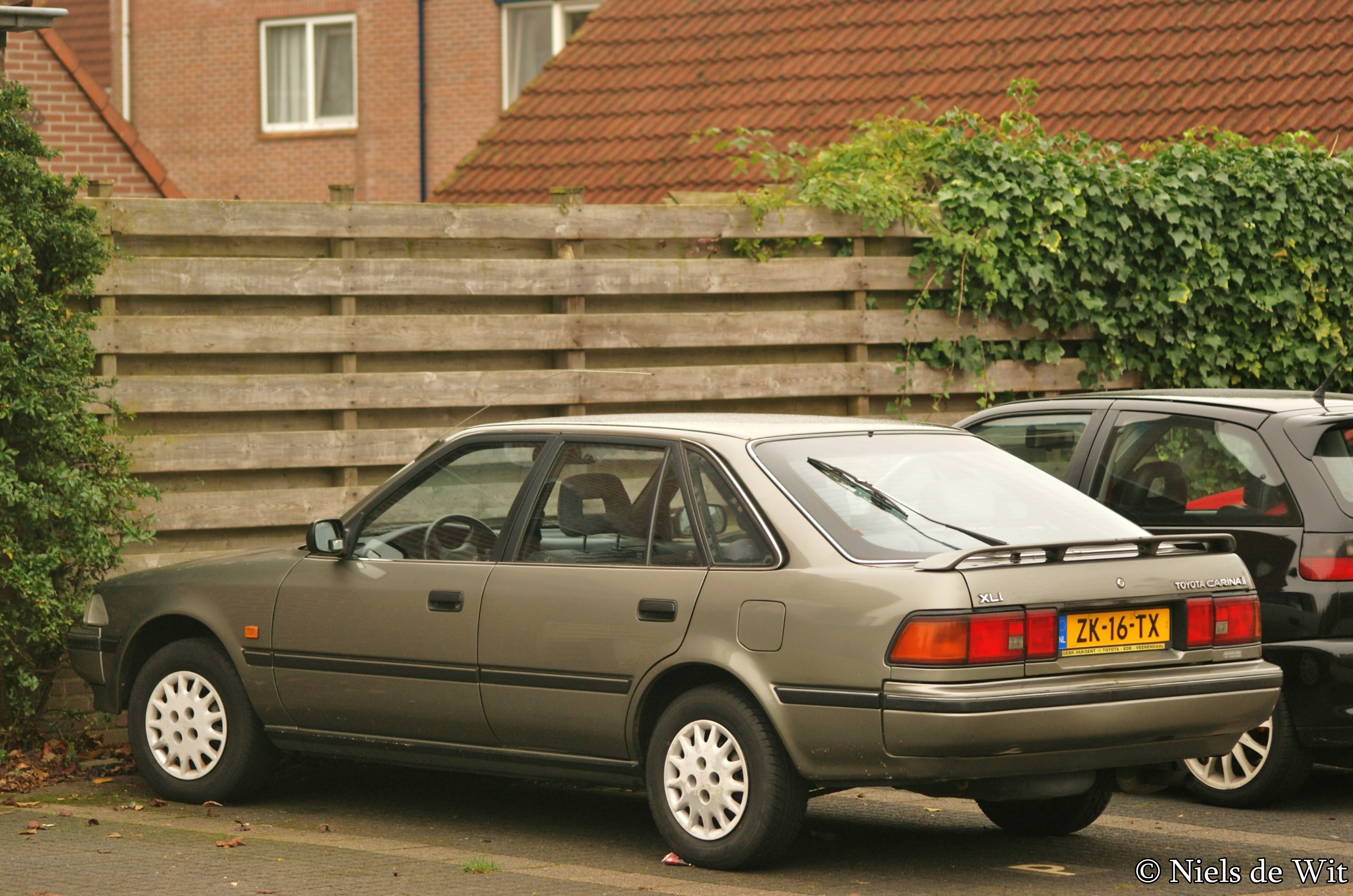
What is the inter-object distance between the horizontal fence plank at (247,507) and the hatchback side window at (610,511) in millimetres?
2700

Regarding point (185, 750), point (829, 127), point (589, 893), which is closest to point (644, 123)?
point (829, 127)

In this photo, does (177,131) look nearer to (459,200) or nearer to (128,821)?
(459,200)

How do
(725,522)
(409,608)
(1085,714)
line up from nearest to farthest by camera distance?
1. (1085,714)
2. (725,522)
3. (409,608)

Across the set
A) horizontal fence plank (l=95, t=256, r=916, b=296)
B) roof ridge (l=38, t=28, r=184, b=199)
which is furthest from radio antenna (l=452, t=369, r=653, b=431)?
roof ridge (l=38, t=28, r=184, b=199)

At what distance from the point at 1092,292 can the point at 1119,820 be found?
5.36m

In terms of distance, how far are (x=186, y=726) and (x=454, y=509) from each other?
162cm

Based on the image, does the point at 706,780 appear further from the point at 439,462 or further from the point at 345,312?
the point at 345,312

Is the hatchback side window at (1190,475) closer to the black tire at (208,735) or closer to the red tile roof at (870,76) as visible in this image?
the black tire at (208,735)

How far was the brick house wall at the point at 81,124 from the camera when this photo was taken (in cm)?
1727

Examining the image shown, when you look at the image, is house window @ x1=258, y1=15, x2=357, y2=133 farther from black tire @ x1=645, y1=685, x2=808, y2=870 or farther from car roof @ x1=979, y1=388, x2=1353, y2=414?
black tire @ x1=645, y1=685, x2=808, y2=870

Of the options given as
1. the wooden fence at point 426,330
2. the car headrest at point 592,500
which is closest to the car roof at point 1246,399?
the car headrest at point 592,500

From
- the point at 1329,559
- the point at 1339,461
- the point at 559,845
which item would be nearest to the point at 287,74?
the point at 559,845

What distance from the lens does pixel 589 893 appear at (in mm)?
6297

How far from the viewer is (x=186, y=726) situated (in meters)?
8.05
